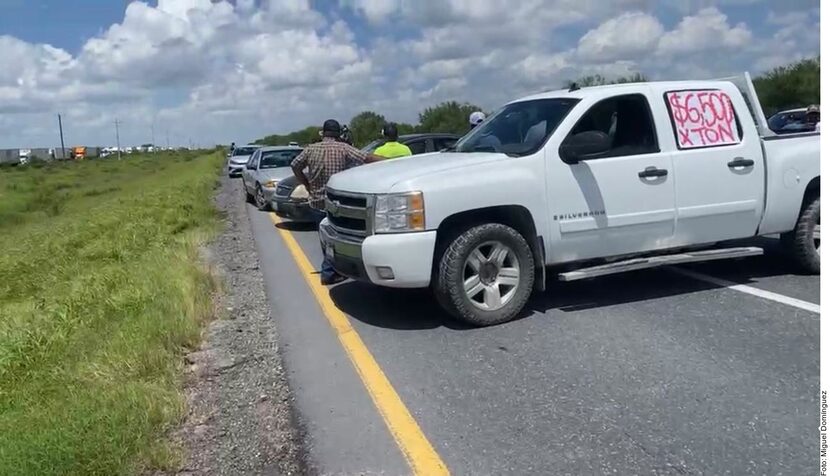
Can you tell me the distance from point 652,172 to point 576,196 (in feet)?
2.53

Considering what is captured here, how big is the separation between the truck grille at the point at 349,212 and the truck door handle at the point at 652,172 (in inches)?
95.1

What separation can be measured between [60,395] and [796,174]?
21.5ft

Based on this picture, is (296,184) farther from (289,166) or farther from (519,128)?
(519,128)

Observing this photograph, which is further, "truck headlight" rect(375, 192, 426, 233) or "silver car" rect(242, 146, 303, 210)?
"silver car" rect(242, 146, 303, 210)

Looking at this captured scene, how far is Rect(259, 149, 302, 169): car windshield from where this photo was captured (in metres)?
20.4

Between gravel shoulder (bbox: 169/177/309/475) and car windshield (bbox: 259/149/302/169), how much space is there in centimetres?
1259

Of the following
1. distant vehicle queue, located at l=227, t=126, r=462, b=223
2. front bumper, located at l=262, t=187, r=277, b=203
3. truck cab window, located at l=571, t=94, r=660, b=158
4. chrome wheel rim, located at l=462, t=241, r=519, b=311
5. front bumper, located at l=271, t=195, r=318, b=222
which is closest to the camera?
chrome wheel rim, located at l=462, t=241, r=519, b=311

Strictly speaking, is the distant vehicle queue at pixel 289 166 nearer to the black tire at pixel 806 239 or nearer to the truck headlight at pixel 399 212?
the truck headlight at pixel 399 212

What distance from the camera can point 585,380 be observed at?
16.1 feet

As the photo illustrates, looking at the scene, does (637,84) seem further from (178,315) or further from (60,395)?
(60,395)

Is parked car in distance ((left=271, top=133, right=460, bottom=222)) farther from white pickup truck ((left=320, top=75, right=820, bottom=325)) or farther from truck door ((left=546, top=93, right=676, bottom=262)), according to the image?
truck door ((left=546, top=93, right=676, bottom=262))

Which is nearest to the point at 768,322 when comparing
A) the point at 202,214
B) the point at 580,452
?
the point at 580,452

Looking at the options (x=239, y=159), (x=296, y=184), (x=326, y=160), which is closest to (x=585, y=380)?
(x=326, y=160)

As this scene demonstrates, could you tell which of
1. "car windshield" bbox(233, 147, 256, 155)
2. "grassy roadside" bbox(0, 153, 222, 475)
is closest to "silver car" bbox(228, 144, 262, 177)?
"car windshield" bbox(233, 147, 256, 155)
